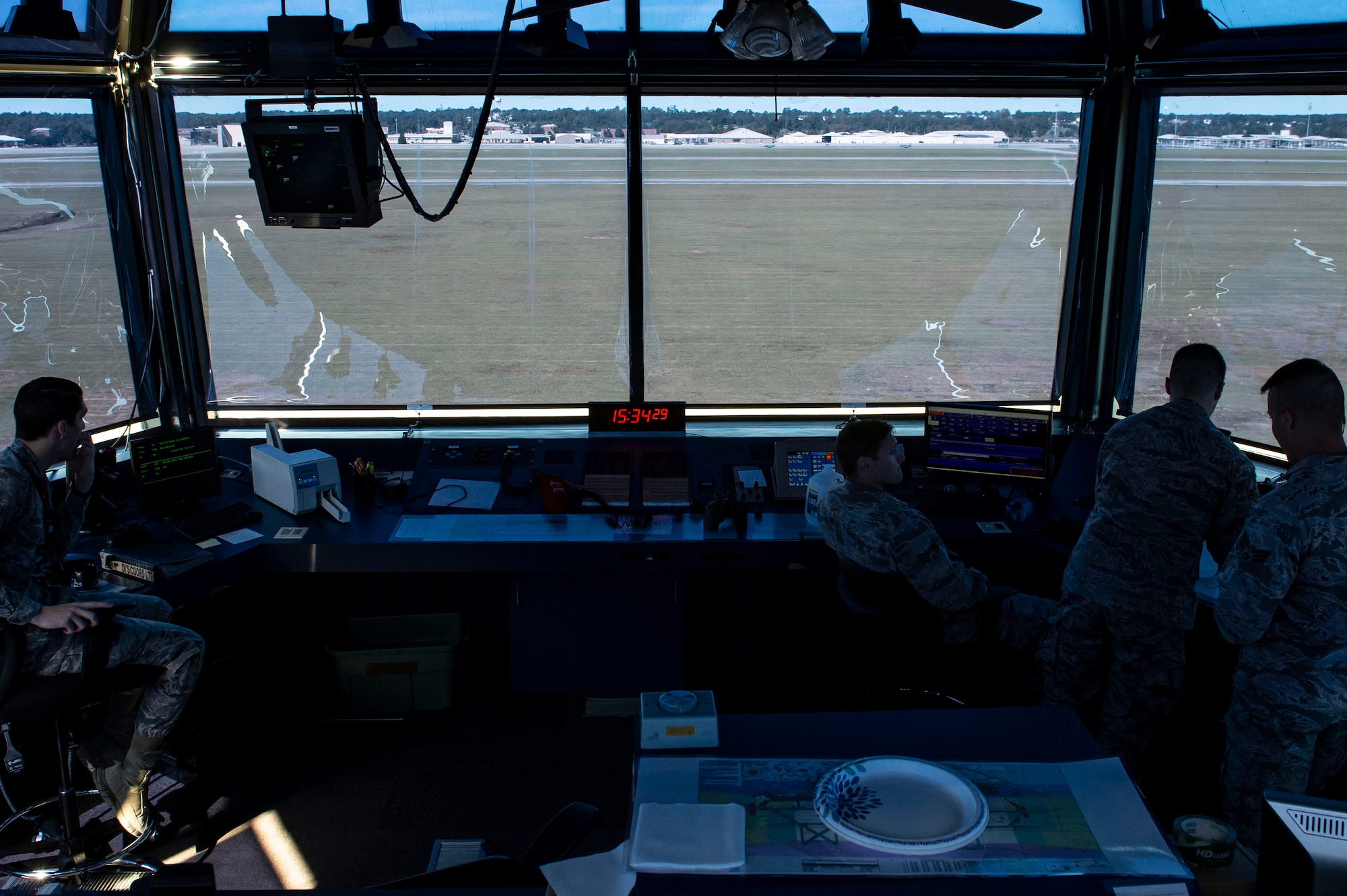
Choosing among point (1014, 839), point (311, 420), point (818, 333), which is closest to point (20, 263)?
point (311, 420)

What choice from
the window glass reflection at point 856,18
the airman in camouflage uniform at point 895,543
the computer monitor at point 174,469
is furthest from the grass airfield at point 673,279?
the airman in camouflage uniform at point 895,543

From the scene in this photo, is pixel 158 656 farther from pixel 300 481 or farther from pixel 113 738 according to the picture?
pixel 300 481

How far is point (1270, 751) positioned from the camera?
2.38m

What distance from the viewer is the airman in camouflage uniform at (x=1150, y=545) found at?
273 centimetres

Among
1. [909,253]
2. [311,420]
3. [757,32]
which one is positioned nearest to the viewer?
[757,32]

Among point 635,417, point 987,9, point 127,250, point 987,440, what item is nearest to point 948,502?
point 987,440

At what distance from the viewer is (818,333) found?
4.62m

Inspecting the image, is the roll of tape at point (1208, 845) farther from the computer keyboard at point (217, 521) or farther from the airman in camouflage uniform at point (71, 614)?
the computer keyboard at point (217, 521)

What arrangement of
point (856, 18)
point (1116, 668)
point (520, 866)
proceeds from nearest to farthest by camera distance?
point (520, 866)
point (1116, 668)
point (856, 18)

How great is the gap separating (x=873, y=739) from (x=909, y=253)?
152 inches

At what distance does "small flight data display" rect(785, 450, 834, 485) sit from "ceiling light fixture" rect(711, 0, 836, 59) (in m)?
1.73

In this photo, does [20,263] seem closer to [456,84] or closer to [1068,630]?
[456,84]

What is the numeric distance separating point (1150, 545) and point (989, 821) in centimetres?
183

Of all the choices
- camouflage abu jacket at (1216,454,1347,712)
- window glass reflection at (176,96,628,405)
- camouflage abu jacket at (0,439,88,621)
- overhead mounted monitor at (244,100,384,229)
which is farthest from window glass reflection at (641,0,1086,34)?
camouflage abu jacket at (0,439,88,621)
